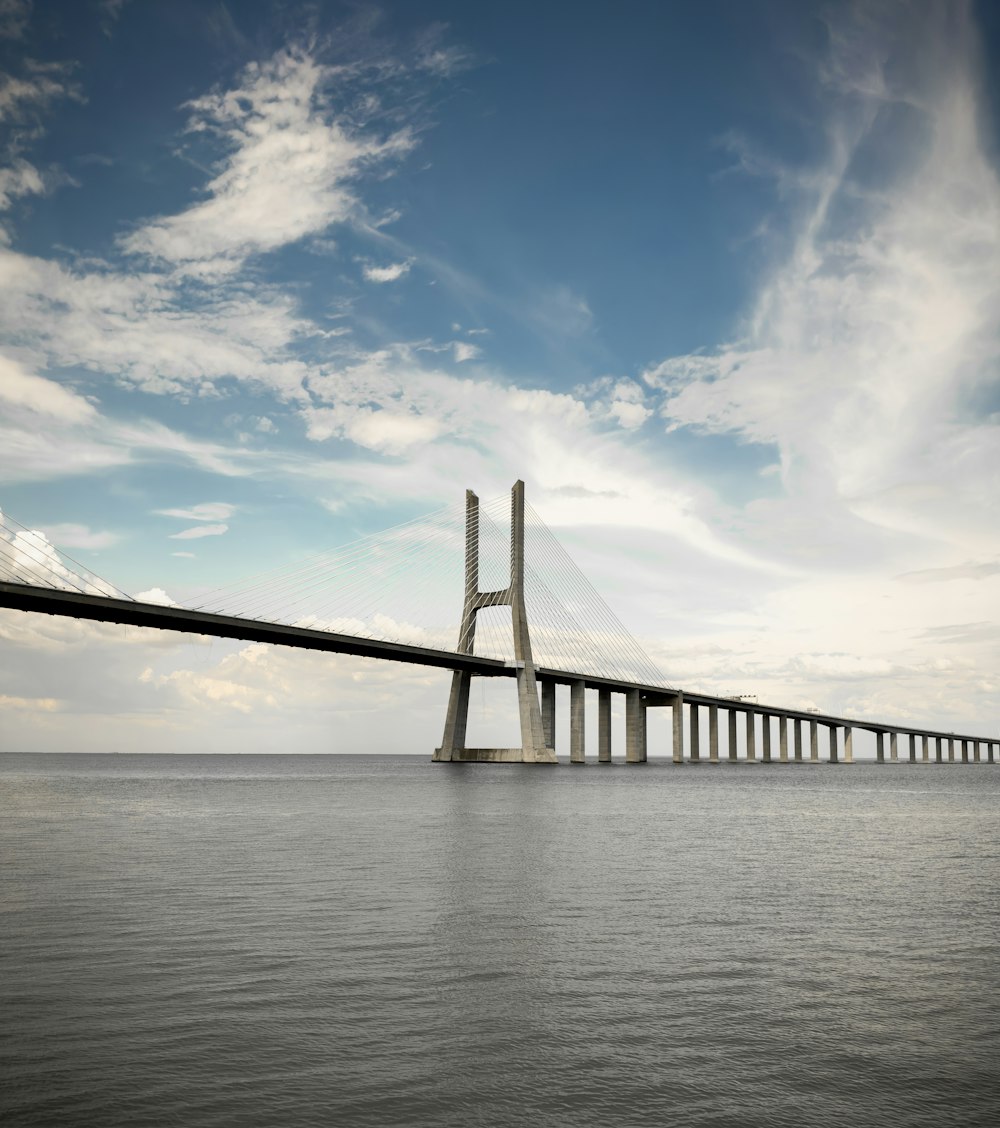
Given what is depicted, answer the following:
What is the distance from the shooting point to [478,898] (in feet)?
62.0

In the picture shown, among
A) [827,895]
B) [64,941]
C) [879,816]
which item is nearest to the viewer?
[64,941]

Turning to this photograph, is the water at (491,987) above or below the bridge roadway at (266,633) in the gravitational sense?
below

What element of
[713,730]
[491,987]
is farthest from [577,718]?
[491,987]

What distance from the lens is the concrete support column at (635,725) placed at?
123438 mm

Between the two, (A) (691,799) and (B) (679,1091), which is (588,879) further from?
(A) (691,799)

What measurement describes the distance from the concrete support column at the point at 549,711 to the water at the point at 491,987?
8016cm

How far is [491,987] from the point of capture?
40.3 ft

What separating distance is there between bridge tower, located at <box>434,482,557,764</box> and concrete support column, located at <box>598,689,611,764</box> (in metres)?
18.1

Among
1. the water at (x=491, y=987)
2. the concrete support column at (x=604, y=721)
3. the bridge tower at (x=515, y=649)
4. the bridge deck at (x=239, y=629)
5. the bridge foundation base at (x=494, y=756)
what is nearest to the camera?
the water at (x=491, y=987)

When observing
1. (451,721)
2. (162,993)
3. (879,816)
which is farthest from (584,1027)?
(451,721)

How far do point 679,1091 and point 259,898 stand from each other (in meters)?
11.6

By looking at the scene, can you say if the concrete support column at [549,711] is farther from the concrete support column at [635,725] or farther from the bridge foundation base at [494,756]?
the concrete support column at [635,725]

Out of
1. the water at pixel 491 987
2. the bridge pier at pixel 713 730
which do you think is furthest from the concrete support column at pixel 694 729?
the water at pixel 491 987

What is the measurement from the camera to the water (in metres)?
8.62
